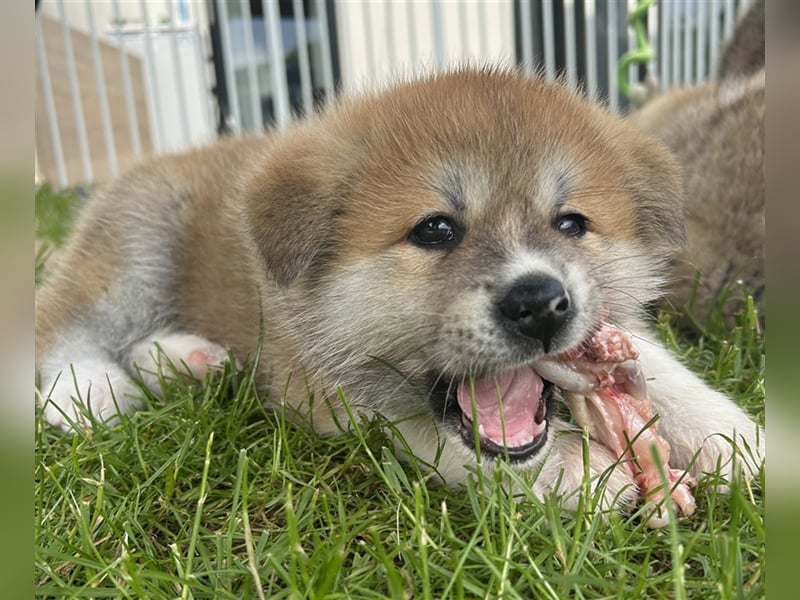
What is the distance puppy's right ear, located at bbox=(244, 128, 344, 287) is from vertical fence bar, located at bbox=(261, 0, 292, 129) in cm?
475

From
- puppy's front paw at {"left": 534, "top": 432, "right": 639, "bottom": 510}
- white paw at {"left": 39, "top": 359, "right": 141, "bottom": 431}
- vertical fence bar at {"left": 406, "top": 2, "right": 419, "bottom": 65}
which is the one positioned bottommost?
white paw at {"left": 39, "top": 359, "right": 141, "bottom": 431}

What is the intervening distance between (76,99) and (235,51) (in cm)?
159

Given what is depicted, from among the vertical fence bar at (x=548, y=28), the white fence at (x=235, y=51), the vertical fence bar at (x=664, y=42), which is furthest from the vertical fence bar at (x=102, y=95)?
the vertical fence bar at (x=664, y=42)

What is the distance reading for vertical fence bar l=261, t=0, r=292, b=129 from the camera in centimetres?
646

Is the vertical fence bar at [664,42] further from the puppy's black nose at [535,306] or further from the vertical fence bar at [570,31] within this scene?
the puppy's black nose at [535,306]

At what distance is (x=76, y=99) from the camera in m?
6.93

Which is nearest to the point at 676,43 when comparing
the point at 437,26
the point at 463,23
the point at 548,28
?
the point at 548,28

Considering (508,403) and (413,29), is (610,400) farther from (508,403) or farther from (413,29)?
(413,29)

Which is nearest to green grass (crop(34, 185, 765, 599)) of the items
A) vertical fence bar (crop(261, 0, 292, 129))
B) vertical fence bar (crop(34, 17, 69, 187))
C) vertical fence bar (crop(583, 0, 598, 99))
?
vertical fence bar (crop(261, 0, 292, 129))

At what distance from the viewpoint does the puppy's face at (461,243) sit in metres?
1.59

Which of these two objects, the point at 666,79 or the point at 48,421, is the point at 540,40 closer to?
the point at 666,79

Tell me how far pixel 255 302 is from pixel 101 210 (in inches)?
39.0

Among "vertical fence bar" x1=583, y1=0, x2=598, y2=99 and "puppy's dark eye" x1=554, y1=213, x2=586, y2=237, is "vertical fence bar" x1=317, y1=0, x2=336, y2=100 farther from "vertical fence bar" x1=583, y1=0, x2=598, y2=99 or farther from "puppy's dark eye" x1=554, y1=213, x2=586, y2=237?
"puppy's dark eye" x1=554, y1=213, x2=586, y2=237

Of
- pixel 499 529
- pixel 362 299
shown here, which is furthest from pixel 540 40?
pixel 499 529
